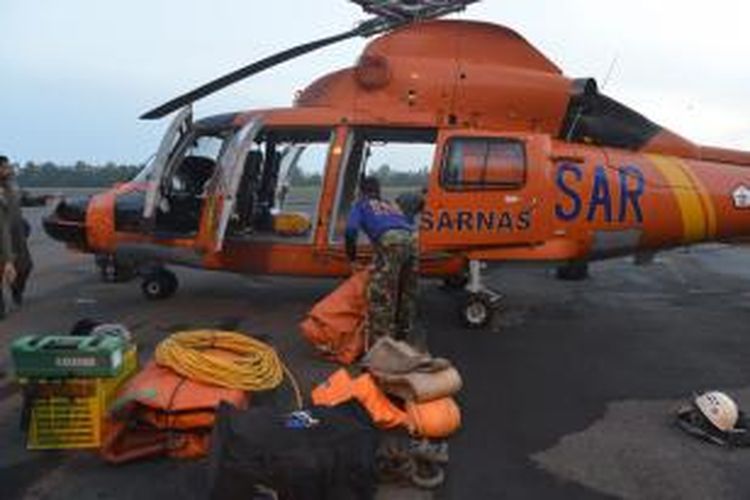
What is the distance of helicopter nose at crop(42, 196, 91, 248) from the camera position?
11.2 metres

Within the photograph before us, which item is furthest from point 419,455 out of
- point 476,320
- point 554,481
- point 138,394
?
point 476,320

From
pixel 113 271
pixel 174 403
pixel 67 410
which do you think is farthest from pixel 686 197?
pixel 113 271

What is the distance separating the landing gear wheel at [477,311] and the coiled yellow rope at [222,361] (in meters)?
3.51

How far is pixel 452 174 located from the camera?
9.88 m

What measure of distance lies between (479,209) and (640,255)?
248 cm

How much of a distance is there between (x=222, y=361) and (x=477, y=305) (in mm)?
4452

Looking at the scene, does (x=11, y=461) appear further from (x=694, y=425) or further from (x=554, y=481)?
(x=694, y=425)

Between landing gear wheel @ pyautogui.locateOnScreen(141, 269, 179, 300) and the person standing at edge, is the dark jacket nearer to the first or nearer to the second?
the person standing at edge

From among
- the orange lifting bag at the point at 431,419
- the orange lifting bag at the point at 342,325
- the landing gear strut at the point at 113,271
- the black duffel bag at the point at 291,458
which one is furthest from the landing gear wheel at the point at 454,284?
the black duffel bag at the point at 291,458

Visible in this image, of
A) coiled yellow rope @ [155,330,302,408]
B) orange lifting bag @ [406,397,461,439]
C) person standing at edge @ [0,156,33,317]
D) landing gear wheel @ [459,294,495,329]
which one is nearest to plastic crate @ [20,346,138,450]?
coiled yellow rope @ [155,330,302,408]

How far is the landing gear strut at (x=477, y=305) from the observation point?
981cm

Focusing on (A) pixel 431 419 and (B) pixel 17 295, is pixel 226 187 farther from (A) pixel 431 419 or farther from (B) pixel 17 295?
(A) pixel 431 419

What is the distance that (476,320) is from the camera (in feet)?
32.3

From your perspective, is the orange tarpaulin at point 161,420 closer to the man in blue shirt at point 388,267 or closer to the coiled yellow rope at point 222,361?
the coiled yellow rope at point 222,361
